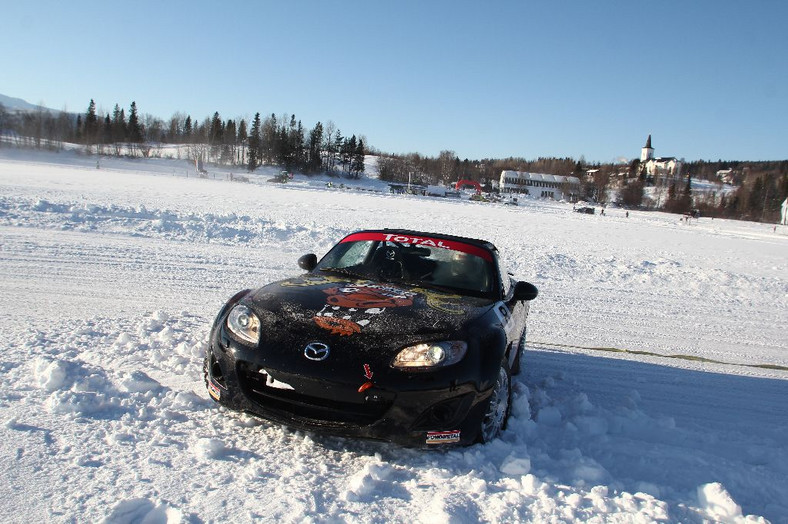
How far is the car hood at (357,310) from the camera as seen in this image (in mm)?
2941

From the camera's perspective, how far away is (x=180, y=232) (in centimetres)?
1203

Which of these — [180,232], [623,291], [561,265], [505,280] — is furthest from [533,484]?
[180,232]

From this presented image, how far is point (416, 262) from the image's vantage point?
4.37 meters

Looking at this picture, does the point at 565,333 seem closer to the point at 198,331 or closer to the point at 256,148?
the point at 198,331

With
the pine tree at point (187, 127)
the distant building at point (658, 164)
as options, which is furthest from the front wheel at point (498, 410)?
the distant building at point (658, 164)

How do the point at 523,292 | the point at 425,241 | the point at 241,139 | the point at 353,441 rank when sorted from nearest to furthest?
the point at 353,441 → the point at 523,292 → the point at 425,241 → the point at 241,139

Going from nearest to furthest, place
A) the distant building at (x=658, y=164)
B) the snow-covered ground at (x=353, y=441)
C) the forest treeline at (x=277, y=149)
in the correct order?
the snow-covered ground at (x=353, y=441)
the forest treeline at (x=277, y=149)
the distant building at (x=658, y=164)

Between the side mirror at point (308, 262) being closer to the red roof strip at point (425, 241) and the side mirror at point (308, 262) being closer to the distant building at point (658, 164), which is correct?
the red roof strip at point (425, 241)

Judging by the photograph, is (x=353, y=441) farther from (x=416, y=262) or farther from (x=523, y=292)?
(x=523, y=292)

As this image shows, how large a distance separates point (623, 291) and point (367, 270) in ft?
24.1

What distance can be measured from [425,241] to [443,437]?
209 centimetres

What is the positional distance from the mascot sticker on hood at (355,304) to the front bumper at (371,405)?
357 millimetres

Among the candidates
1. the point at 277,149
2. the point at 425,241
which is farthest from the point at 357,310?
the point at 277,149

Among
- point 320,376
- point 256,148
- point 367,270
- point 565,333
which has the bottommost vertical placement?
point 565,333
